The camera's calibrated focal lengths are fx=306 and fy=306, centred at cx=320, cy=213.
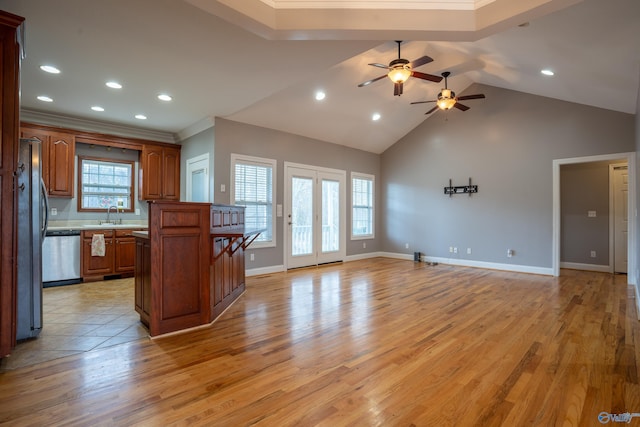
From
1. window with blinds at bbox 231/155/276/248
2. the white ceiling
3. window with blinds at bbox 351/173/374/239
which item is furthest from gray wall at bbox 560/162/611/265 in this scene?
window with blinds at bbox 231/155/276/248

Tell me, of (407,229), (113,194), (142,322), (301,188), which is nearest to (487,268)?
(407,229)

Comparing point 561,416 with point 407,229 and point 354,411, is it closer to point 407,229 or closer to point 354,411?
point 354,411

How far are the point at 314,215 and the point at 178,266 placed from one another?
13.2ft

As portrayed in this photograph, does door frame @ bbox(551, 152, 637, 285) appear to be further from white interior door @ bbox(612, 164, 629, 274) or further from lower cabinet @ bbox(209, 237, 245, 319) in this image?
lower cabinet @ bbox(209, 237, 245, 319)

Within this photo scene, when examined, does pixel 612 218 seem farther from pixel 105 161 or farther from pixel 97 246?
pixel 105 161

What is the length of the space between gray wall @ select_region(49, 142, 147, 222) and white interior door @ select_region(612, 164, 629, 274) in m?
9.53

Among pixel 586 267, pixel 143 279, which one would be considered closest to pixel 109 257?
pixel 143 279

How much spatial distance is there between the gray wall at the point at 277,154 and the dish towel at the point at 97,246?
6.87ft

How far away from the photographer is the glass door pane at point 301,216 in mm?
6422

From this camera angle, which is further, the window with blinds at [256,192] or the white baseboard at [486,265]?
the white baseboard at [486,265]

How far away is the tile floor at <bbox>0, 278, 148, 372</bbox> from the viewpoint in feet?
8.42

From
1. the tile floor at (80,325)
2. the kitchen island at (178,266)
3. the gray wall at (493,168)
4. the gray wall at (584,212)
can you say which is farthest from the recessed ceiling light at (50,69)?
the gray wall at (584,212)

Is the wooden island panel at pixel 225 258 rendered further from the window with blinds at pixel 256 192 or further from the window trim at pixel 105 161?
the window trim at pixel 105 161

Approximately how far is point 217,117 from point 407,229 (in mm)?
5234
